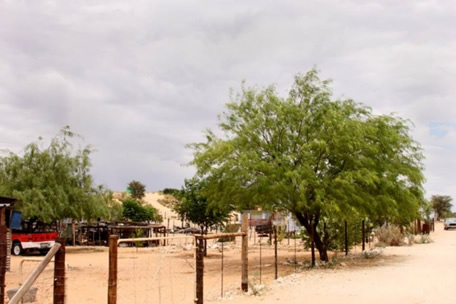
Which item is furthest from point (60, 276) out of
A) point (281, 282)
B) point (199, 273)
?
point (281, 282)

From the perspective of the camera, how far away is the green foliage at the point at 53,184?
101 feet

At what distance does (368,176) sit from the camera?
1839cm

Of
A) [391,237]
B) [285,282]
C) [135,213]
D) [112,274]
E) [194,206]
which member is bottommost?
[285,282]

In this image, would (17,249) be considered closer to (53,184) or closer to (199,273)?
(53,184)

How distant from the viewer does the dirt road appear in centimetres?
1289

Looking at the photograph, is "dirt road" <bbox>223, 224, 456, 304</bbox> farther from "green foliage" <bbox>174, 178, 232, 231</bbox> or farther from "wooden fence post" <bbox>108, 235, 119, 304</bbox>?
"green foliage" <bbox>174, 178, 232, 231</bbox>

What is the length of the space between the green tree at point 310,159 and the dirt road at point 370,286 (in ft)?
7.70

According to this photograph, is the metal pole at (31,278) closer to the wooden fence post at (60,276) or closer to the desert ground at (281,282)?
the wooden fence post at (60,276)

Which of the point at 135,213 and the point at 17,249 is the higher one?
the point at 135,213

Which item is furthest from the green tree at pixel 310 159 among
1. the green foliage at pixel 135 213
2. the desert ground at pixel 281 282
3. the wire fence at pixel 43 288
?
the green foliage at pixel 135 213

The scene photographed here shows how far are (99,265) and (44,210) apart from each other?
700 centimetres

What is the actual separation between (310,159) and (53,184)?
18889 millimetres

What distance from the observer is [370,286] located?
14.7 metres

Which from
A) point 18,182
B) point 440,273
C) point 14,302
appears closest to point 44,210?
point 18,182
